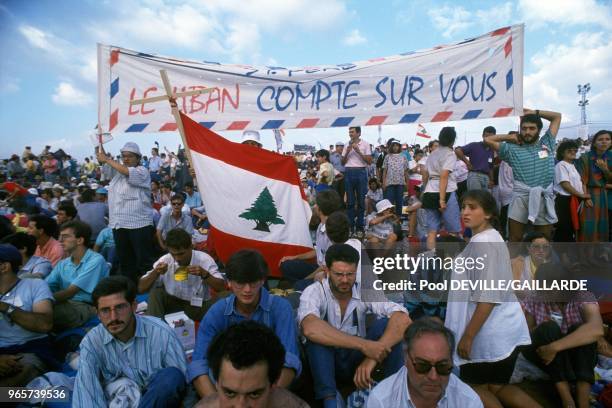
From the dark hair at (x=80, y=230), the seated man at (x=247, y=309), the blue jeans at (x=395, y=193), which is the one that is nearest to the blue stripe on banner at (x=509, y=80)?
the seated man at (x=247, y=309)

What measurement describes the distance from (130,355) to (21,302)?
1.27 m

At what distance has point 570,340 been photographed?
9.69 feet

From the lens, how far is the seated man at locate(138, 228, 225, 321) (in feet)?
12.3

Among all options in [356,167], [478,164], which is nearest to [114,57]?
[356,167]

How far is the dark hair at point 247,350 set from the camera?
5.65 feet

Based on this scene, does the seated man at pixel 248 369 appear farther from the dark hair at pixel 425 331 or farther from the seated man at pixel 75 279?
the seated man at pixel 75 279

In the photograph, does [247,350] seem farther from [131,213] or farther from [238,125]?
[131,213]

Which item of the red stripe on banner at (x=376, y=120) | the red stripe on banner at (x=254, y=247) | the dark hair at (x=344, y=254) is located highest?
the red stripe on banner at (x=376, y=120)

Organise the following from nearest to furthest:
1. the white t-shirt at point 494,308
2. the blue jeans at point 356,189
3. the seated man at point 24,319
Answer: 1. the white t-shirt at point 494,308
2. the seated man at point 24,319
3. the blue jeans at point 356,189

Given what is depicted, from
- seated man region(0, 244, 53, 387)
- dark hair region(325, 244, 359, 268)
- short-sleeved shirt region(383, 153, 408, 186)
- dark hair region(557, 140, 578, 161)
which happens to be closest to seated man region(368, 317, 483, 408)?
dark hair region(325, 244, 359, 268)

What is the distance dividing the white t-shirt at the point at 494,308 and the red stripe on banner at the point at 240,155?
2.39 meters

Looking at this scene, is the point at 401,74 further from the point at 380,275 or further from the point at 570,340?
the point at 570,340

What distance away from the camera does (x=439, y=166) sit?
17.2 feet

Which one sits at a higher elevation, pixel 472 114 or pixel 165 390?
pixel 472 114
